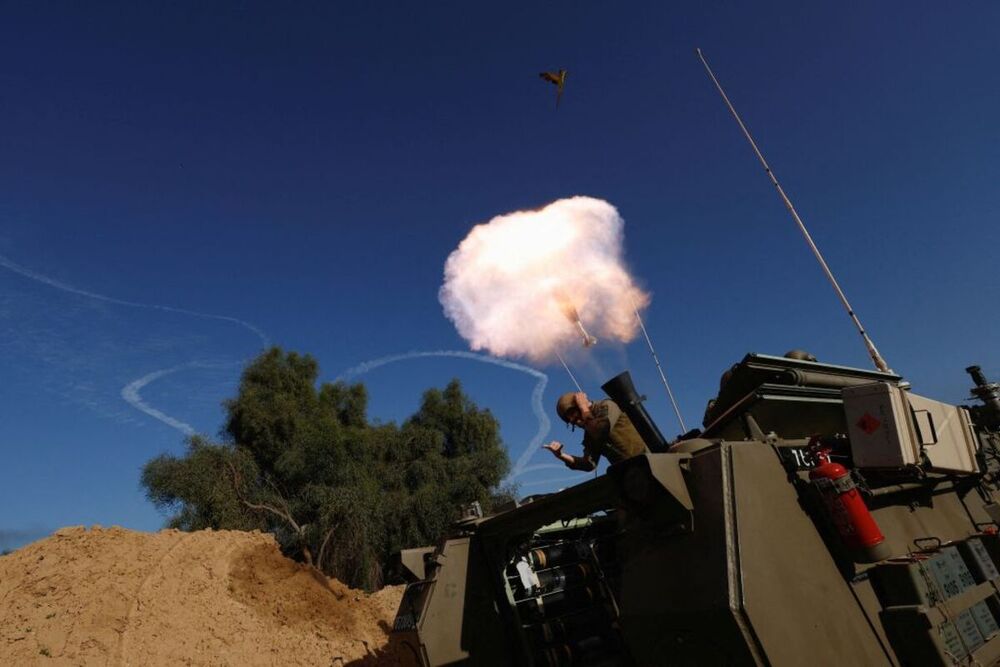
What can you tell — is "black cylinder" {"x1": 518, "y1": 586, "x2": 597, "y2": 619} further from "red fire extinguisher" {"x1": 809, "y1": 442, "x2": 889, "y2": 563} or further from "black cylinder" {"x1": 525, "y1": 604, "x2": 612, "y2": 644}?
"red fire extinguisher" {"x1": 809, "y1": 442, "x2": 889, "y2": 563}

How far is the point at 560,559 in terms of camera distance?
619 centimetres

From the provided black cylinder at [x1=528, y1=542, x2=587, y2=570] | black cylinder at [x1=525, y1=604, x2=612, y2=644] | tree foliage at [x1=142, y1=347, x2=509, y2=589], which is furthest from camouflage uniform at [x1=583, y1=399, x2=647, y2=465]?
tree foliage at [x1=142, y1=347, x2=509, y2=589]

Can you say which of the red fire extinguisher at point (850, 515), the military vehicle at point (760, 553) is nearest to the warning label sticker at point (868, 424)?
the military vehicle at point (760, 553)

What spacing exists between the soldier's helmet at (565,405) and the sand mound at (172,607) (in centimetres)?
900

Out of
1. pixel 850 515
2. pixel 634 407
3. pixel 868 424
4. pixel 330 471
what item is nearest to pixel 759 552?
pixel 850 515

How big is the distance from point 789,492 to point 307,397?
1035 inches

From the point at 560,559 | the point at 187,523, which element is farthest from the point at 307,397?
the point at 560,559

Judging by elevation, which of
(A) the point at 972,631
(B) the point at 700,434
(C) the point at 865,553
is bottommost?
(A) the point at 972,631

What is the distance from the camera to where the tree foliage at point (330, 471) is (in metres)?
19.5

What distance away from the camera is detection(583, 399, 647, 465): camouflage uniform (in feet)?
17.4

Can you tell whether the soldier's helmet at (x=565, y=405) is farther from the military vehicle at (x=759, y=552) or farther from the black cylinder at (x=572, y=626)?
the black cylinder at (x=572, y=626)

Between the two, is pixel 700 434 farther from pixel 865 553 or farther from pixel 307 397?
pixel 307 397

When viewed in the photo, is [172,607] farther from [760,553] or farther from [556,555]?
[760,553]

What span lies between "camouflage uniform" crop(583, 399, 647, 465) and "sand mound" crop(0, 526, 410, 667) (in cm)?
919
